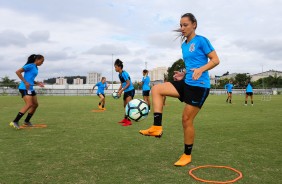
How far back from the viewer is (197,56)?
16.0ft

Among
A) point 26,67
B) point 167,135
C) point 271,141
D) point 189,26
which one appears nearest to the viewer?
point 189,26

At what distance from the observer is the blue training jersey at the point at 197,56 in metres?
4.79

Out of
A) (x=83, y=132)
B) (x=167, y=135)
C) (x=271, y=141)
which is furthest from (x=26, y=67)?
(x=271, y=141)

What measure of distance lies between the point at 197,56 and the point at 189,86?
550 millimetres

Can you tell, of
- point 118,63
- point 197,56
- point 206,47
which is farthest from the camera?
point 118,63

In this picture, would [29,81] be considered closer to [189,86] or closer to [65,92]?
[189,86]

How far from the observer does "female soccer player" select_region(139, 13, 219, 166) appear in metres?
4.85

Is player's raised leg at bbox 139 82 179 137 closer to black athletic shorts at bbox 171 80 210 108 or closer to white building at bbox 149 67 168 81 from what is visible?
black athletic shorts at bbox 171 80 210 108

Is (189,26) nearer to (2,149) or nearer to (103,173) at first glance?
(103,173)

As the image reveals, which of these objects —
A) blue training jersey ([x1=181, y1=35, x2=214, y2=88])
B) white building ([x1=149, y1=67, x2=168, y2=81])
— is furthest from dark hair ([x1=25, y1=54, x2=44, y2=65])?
white building ([x1=149, y1=67, x2=168, y2=81])

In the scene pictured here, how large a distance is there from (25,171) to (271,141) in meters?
5.84

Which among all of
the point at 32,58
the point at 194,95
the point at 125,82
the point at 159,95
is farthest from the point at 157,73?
the point at 194,95

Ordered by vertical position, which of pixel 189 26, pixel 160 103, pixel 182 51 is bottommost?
pixel 160 103

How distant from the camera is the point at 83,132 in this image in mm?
8492
